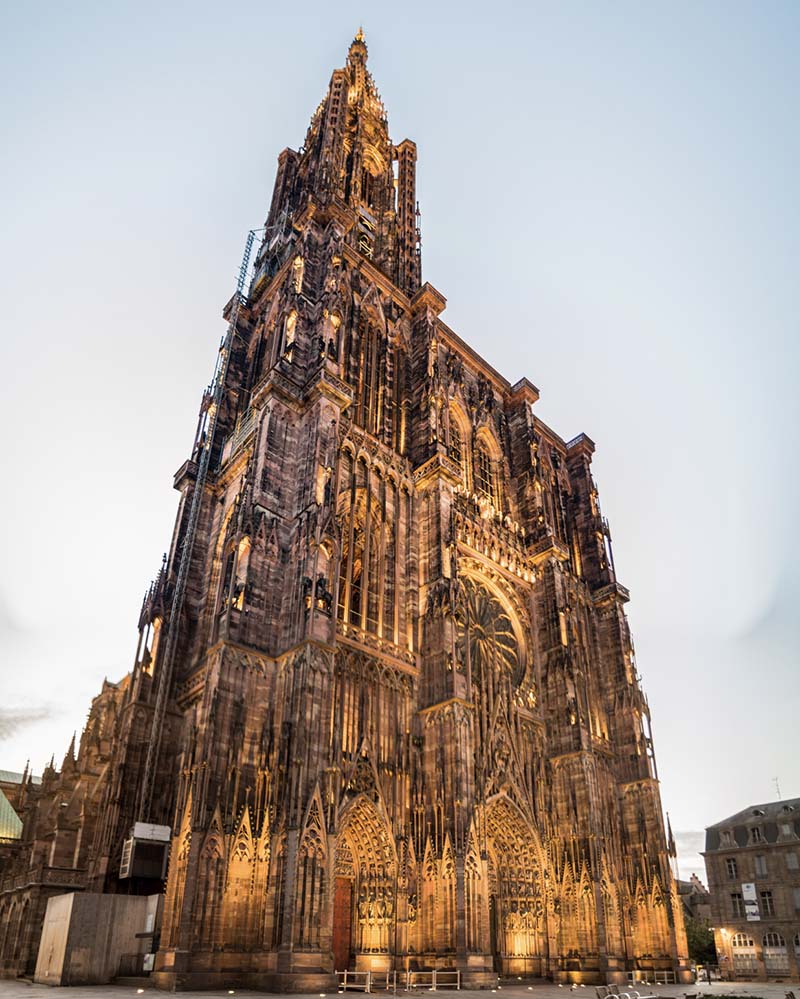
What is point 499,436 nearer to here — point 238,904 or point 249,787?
point 249,787

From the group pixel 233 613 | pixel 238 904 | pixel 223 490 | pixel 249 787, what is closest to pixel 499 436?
pixel 223 490

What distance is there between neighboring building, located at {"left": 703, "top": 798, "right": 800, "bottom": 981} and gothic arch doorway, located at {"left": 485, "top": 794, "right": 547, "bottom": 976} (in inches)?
1151

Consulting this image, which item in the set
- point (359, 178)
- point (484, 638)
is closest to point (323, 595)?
point (484, 638)

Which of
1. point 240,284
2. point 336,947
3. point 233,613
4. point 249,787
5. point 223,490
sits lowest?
point 336,947

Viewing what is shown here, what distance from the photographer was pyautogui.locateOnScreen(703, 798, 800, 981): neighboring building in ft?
151

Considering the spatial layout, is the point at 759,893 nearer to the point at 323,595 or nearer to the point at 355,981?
the point at 355,981

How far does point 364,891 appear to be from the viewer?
22375mm

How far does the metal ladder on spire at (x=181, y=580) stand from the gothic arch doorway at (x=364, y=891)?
733cm

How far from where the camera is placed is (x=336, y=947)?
71.2 feet

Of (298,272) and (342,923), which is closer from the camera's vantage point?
(342,923)

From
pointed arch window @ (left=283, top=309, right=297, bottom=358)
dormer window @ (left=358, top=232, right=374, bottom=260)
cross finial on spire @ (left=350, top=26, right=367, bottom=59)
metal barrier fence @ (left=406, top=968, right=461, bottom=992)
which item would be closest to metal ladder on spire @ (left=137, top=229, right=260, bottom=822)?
pointed arch window @ (left=283, top=309, right=297, bottom=358)

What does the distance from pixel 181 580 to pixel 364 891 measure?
556 inches

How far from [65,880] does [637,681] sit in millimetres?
29748

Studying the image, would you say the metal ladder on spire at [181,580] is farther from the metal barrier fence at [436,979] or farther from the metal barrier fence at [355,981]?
the metal barrier fence at [436,979]
